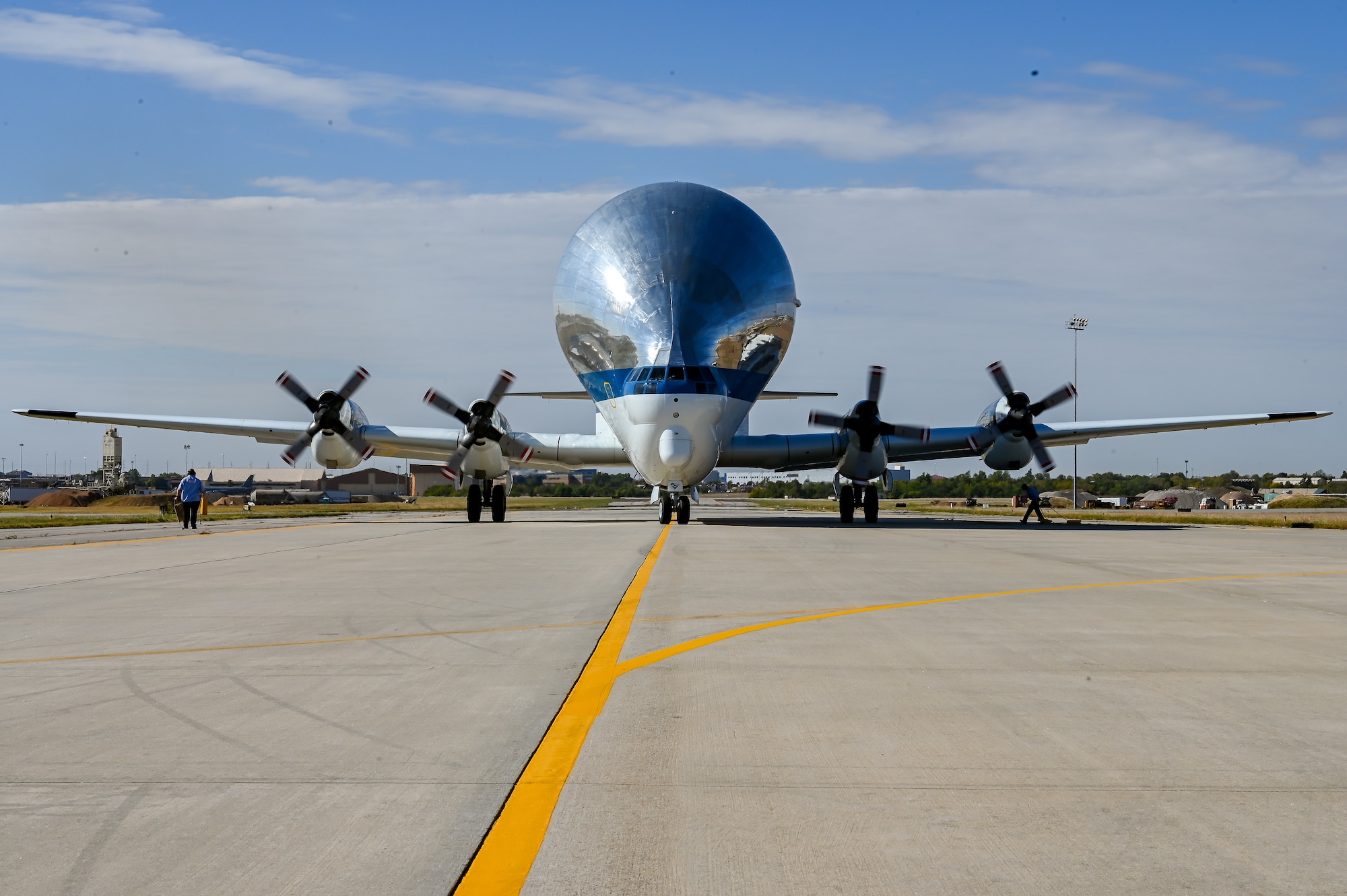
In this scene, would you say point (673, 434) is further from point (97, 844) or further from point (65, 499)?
point (65, 499)

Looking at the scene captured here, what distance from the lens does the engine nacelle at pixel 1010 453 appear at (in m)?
34.6

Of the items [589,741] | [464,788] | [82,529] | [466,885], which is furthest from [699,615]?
[82,529]

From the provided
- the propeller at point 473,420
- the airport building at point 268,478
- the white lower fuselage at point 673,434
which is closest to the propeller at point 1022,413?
Result: the white lower fuselage at point 673,434

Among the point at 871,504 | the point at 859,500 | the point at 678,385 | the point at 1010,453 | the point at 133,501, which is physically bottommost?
the point at 133,501

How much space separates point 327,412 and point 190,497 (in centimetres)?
525

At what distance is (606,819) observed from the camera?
4.23 meters

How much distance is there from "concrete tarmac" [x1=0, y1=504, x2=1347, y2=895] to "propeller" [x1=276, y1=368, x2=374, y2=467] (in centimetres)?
2181

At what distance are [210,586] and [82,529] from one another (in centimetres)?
1966

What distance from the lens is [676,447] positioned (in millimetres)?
28703

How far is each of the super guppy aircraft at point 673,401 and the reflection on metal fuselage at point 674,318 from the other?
0.17 feet

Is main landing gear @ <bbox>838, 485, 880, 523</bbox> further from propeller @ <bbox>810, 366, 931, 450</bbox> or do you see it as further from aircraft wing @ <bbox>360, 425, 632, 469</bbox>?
aircraft wing @ <bbox>360, 425, 632, 469</bbox>

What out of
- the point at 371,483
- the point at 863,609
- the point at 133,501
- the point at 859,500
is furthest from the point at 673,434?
the point at 371,483

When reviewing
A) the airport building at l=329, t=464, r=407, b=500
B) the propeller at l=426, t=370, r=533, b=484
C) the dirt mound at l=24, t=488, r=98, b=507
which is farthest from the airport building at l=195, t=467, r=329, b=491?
the propeller at l=426, t=370, r=533, b=484

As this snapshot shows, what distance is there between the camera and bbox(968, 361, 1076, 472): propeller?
34.1 metres
